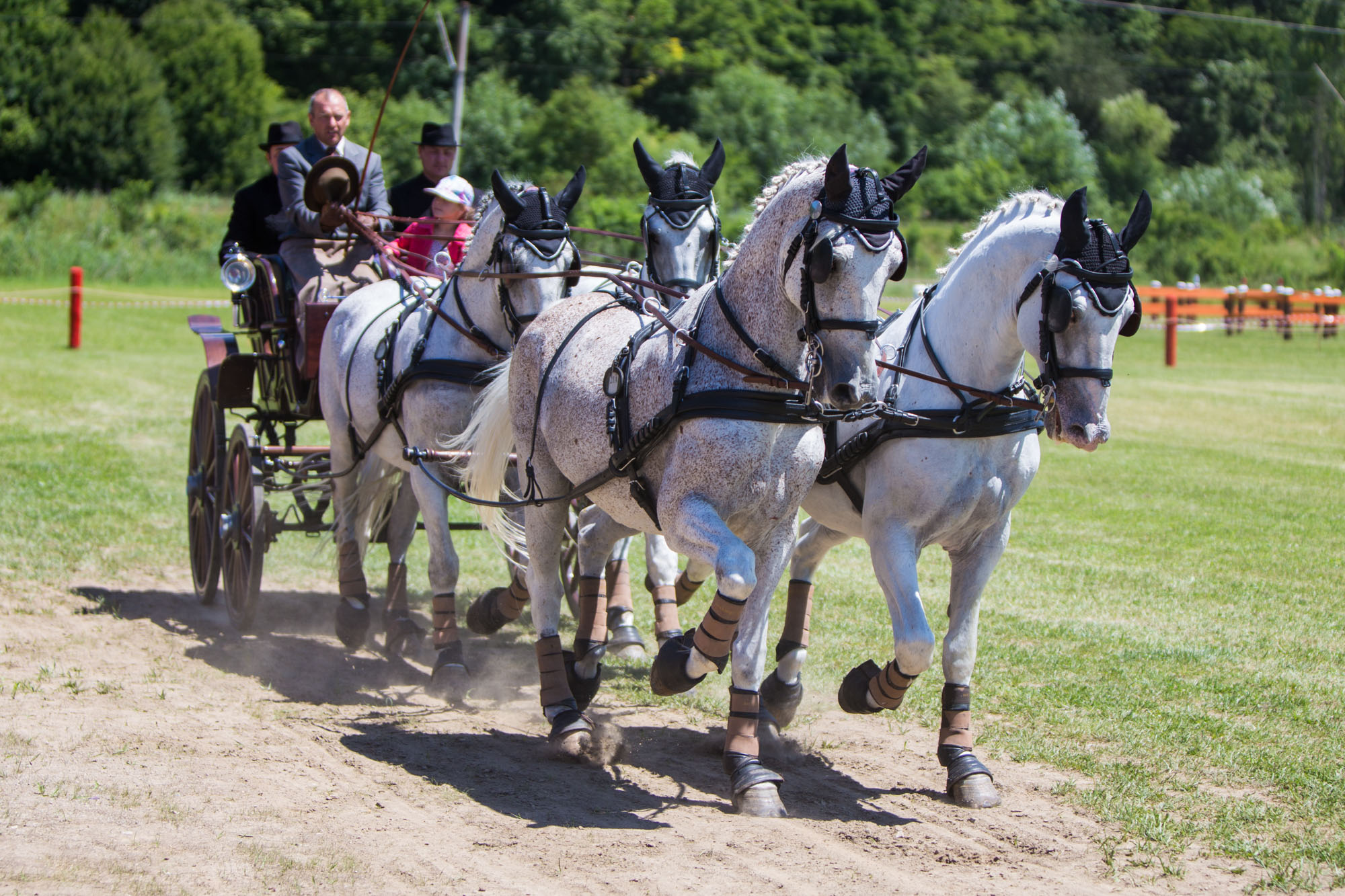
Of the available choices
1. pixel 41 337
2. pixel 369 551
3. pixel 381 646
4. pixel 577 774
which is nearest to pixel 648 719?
pixel 577 774

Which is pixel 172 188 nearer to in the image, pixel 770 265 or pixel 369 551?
pixel 369 551

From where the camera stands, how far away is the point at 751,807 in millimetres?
4668

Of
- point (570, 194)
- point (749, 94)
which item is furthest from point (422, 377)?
point (749, 94)

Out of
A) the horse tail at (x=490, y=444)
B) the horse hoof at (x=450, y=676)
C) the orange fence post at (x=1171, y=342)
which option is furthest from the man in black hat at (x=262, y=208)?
the orange fence post at (x=1171, y=342)

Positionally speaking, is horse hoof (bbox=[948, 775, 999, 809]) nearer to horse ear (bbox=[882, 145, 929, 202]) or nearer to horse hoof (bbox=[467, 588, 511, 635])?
horse ear (bbox=[882, 145, 929, 202])

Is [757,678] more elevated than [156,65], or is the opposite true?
[156,65]

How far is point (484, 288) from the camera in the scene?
20.3ft

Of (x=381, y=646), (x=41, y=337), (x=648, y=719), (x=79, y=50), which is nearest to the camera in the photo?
(x=648, y=719)

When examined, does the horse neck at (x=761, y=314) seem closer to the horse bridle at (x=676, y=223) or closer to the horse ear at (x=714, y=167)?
the horse bridle at (x=676, y=223)

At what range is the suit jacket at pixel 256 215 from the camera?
27.9ft

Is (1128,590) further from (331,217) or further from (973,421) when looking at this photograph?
(331,217)

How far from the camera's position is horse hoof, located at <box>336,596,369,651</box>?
280 inches

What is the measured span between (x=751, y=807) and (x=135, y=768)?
7.21ft

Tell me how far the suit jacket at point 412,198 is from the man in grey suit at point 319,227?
0.17 metres
